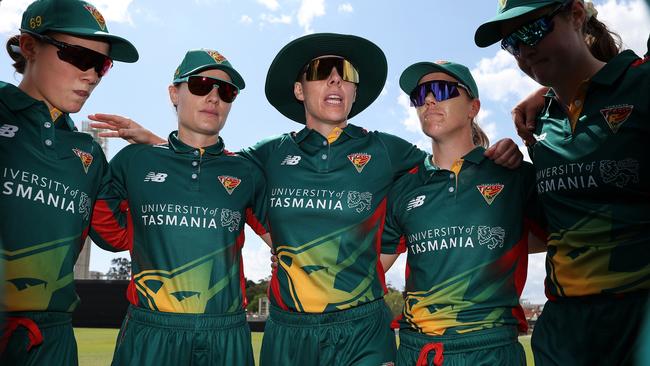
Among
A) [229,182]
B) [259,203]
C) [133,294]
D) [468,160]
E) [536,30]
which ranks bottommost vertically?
[133,294]

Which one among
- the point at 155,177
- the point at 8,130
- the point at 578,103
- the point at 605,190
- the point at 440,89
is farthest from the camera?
the point at 155,177

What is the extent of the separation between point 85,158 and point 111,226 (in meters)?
0.60

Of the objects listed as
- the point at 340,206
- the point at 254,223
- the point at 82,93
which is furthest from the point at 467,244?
the point at 82,93

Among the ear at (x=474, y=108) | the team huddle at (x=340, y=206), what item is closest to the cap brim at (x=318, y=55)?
the team huddle at (x=340, y=206)

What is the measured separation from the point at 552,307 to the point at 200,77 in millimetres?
2893

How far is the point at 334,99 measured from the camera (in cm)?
460

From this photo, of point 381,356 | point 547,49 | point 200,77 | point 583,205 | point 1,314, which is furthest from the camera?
point 200,77

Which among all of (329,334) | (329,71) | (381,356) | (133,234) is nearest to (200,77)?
(329,71)

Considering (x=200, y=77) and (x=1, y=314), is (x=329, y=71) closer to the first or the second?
(x=200, y=77)

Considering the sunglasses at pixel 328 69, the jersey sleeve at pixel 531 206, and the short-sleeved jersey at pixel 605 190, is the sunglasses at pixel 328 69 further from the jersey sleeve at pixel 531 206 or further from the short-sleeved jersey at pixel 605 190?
the short-sleeved jersey at pixel 605 190

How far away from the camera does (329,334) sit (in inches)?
158

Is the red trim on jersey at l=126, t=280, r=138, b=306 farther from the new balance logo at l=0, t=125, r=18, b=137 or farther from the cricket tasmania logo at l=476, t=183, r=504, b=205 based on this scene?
the cricket tasmania logo at l=476, t=183, r=504, b=205

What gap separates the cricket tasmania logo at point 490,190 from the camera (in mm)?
4043

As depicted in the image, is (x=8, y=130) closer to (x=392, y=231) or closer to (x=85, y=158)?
(x=85, y=158)
